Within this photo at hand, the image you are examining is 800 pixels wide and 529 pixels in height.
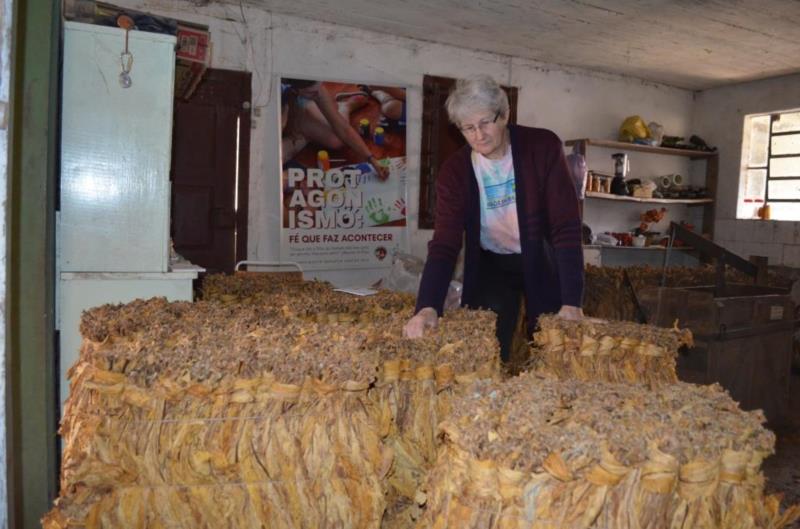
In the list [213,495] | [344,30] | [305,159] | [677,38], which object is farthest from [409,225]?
[213,495]

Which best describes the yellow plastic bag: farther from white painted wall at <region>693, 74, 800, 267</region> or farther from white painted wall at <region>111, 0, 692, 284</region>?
white painted wall at <region>693, 74, 800, 267</region>

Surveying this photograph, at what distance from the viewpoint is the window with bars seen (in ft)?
22.5

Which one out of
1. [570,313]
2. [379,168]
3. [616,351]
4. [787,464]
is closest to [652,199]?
[379,168]

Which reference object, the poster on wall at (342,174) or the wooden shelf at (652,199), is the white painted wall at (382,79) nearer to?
the poster on wall at (342,174)

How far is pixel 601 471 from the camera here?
3.59 feet

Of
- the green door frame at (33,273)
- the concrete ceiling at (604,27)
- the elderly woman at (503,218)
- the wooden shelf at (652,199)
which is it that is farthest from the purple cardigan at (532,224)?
the wooden shelf at (652,199)

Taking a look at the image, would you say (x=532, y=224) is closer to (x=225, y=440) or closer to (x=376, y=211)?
(x=225, y=440)

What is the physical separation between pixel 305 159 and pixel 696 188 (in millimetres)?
4664

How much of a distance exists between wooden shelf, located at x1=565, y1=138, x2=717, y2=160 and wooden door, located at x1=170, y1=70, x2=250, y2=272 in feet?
11.1

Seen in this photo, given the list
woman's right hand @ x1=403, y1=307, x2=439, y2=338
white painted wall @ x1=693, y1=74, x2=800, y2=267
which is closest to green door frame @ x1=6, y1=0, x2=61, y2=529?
woman's right hand @ x1=403, y1=307, x2=439, y2=338

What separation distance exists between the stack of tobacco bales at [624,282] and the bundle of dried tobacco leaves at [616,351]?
9.95 ft

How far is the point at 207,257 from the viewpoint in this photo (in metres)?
4.82

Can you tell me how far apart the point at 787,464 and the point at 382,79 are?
13.2 ft

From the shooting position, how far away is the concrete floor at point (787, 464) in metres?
3.22
